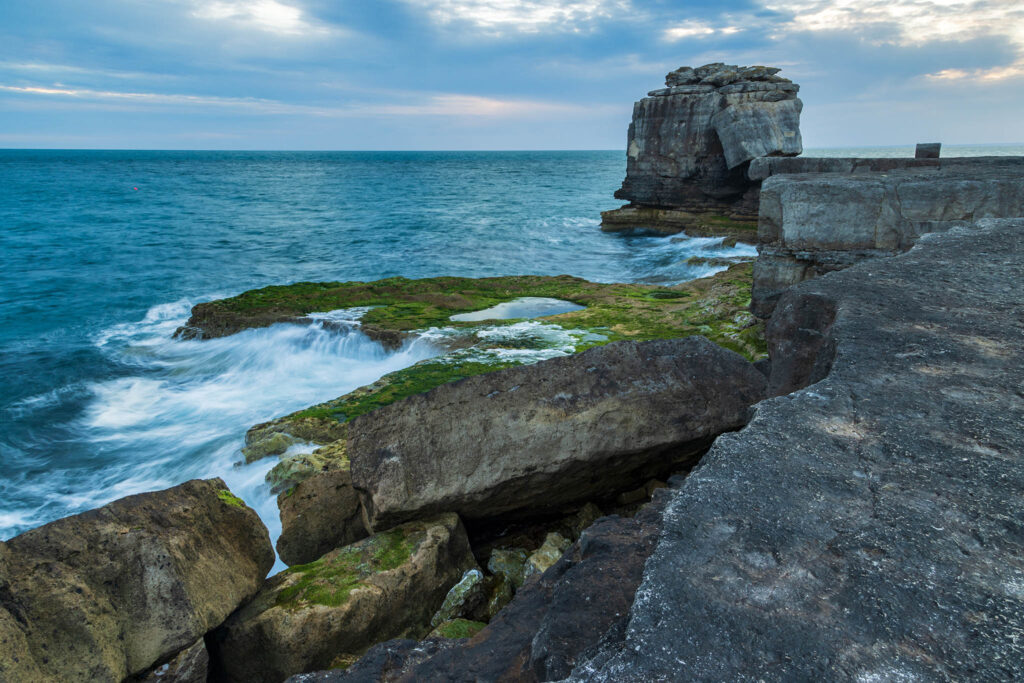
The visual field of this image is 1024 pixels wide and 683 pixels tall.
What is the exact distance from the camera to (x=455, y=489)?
4398 mm

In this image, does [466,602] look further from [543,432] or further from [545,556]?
[543,432]

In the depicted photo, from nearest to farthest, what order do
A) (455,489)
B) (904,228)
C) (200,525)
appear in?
(200,525)
(455,489)
(904,228)

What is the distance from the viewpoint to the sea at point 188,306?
8.75 m

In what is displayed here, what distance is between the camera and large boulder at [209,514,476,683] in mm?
3844

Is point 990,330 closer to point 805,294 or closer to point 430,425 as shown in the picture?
point 805,294

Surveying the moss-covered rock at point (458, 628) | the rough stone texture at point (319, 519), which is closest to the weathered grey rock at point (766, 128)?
the rough stone texture at point (319, 519)

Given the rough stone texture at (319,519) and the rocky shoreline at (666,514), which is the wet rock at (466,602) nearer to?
the rocky shoreline at (666,514)

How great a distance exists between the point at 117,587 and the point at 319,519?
1.52m

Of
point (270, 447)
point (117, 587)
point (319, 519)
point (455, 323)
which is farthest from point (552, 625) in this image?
point (455, 323)

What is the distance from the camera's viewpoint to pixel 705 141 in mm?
25016

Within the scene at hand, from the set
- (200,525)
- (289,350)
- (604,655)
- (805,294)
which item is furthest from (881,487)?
(289,350)

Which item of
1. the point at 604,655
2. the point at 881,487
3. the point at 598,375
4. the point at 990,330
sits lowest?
the point at 598,375

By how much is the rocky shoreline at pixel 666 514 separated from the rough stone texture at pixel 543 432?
0.02 metres

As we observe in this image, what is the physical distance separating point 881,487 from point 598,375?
288 centimetres
